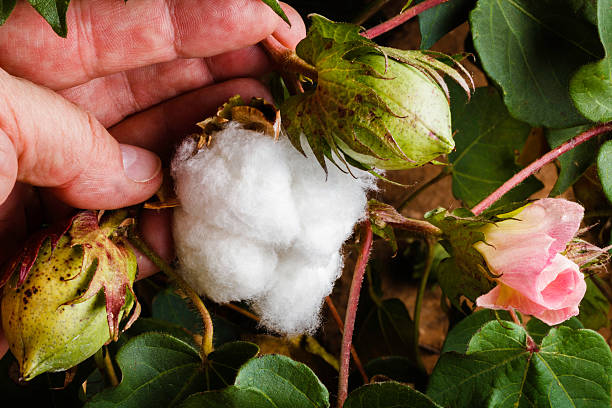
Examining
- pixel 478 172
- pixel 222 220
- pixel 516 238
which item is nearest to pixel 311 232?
pixel 222 220

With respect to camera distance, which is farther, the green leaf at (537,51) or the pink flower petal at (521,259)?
the green leaf at (537,51)

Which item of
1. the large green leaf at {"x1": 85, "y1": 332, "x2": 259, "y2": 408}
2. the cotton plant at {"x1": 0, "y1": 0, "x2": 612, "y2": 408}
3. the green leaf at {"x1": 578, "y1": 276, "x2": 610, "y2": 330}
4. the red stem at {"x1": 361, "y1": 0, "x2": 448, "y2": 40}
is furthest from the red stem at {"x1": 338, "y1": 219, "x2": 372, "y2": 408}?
the green leaf at {"x1": 578, "y1": 276, "x2": 610, "y2": 330}

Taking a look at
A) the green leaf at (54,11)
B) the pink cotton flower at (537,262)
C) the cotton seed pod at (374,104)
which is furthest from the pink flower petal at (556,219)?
the green leaf at (54,11)

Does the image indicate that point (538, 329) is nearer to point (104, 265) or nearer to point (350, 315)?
point (350, 315)

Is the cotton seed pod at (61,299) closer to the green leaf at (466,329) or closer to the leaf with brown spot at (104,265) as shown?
the leaf with brown spot at (104,265)

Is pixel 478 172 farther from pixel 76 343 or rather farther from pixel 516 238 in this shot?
pixel 76 343

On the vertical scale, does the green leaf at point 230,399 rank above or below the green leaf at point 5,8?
below

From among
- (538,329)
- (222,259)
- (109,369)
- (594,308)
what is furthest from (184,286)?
(594,308)
